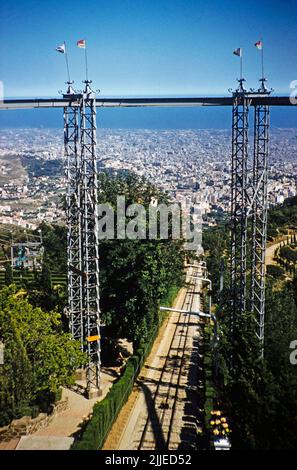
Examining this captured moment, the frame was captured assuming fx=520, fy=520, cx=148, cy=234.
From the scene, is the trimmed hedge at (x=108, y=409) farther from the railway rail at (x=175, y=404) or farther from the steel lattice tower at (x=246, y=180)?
the steel lattice tower at (x=246, y=180)

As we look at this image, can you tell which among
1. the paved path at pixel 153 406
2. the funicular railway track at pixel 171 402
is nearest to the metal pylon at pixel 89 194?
the paved path at pixel 153 406

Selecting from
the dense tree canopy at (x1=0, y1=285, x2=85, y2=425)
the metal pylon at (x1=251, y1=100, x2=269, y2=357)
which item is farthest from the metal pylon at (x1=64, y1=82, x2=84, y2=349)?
the metal pylon at (x1=251, y1=100, x2=269, y2=357)

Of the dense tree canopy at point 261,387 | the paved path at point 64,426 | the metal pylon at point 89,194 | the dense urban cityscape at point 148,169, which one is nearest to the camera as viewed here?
the dense tree canopy at point 261,387

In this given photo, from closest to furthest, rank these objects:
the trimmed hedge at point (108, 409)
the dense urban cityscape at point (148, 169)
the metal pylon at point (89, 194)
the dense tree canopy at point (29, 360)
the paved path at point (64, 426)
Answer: the trimmed hedge at point (108, 409)
the paved path at point (64, 426)
the dense tree canopy at point (29, 360)
the metal pylon at point (89, 194)
the dense urban cityscape at point (148, 169)
